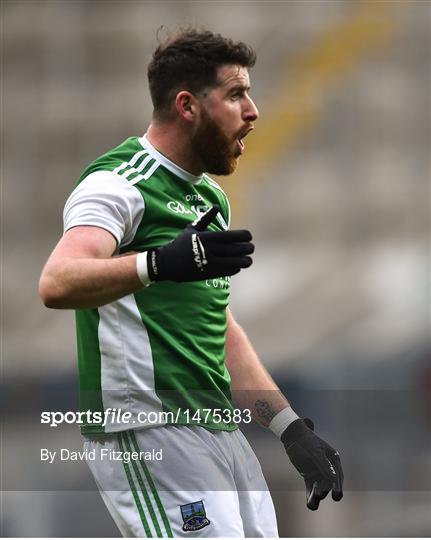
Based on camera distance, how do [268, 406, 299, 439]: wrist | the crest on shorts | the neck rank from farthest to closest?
[268, 406, 299, 439]: wrist → the neck → the crest on shorts

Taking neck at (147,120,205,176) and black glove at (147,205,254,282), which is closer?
black glove at (147,205,254,282)

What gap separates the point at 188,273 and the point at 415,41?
6651 millimetres

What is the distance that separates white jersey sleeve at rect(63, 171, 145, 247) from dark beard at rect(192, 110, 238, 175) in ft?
0.90

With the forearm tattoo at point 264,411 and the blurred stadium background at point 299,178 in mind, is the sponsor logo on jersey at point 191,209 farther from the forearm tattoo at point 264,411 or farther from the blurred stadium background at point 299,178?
the blurred stadium background at point 299,178

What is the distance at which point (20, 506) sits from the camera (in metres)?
5.00

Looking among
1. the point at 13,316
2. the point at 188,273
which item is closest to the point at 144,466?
the point at 188,273

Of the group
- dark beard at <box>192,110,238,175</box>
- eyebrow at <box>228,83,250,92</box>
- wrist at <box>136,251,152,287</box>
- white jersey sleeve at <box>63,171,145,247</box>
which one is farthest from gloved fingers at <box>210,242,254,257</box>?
eyebrow at <box>228,83,250,92</box>

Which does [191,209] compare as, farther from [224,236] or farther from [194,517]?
[194,517]

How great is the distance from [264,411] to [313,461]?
0.19 meters

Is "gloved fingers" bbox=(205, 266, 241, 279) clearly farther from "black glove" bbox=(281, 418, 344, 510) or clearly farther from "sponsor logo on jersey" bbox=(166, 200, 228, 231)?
"black glove" bbox=(281, 418, 344, 510)

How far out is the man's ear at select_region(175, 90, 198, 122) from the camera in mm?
2676

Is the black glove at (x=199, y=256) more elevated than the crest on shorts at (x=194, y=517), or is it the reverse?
the black glove at (x=199, y=256)

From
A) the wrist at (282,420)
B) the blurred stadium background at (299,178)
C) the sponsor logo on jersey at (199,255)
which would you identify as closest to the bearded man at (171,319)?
the sponsor logo on jersey at (199,255)

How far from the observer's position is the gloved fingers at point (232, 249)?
2.21 m
